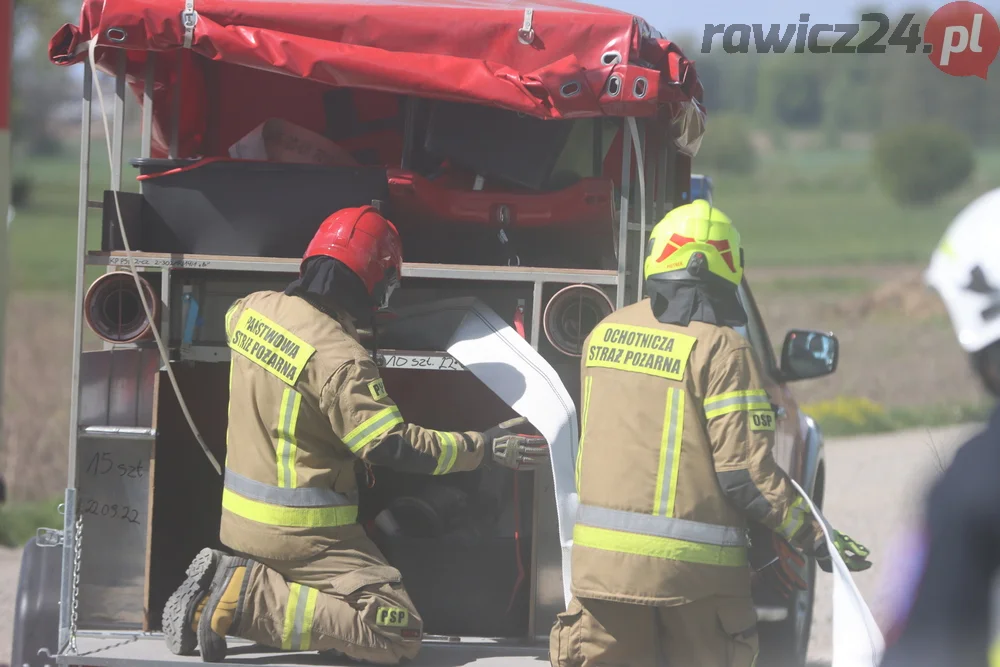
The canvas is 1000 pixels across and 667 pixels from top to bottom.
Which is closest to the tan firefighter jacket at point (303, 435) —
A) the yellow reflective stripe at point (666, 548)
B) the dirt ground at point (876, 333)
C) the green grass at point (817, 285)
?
the yellow reflective stripe at point (666, 548)

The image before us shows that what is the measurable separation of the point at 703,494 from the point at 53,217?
59963mm

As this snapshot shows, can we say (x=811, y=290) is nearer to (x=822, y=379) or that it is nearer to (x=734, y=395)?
(x=822, y=379)

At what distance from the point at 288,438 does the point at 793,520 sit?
61.4 inches

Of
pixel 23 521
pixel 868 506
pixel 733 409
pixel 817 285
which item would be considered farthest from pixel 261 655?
pixel 817 285

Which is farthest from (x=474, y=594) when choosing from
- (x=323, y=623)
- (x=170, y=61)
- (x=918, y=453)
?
(x=918, y=453)

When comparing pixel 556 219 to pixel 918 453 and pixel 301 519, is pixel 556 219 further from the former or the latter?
pixel 918 453

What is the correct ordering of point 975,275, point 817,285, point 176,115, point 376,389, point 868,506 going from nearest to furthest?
point 975,275
point 376,389
point 176,115
point 868,506
point 817,285

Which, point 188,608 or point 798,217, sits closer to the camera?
point 188,608

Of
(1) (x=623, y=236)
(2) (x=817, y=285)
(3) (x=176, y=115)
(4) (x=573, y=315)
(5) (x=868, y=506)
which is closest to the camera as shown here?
(1) (x=623, y=236)

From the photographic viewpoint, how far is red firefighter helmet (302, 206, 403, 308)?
4.04 m

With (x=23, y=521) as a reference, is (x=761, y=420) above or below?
above

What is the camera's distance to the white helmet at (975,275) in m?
1.91

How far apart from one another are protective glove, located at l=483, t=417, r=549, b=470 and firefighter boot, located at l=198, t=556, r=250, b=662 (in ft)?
2.86

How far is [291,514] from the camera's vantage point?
409cm
